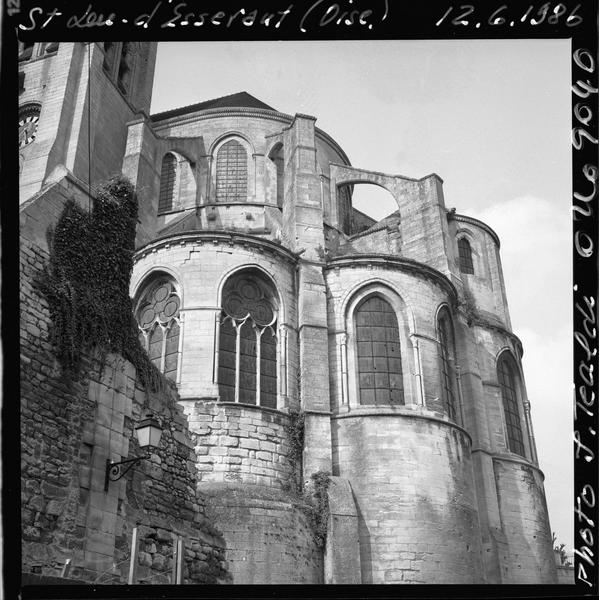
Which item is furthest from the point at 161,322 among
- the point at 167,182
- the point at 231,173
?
the point at 231,173

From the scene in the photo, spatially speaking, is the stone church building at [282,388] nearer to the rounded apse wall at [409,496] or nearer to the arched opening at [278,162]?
the rounded apse wall at [409,496]

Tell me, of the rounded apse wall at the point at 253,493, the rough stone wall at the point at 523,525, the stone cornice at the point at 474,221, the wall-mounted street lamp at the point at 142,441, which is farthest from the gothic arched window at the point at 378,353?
the wall-mounted street lamp at the point at 142,441

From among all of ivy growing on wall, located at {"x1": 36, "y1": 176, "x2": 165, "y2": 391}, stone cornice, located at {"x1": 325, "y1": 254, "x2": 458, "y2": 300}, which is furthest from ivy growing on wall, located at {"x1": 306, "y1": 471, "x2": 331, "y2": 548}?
ivy growing on wall, located at {"x1": 36, "y1": 176, "x2": 165, "y2": 391}

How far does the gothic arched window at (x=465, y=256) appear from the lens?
2281cm

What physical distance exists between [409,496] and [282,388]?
12.3 feet

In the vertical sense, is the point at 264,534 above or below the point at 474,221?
below

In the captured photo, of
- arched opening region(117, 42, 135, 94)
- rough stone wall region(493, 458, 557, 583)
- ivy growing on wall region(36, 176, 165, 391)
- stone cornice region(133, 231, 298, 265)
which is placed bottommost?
rough stone wall region(493, 458, 557, 583)

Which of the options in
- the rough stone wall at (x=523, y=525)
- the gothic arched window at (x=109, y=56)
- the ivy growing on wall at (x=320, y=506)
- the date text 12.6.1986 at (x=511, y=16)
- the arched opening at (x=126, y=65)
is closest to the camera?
the date text 12.6.1986 at (x=511, y=16)

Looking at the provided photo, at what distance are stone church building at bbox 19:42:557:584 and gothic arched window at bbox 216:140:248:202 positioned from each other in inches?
18.3

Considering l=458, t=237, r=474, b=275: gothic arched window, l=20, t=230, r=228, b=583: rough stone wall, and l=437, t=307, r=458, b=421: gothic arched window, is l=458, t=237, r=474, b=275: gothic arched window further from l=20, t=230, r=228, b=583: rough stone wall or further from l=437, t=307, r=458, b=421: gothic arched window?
l=20, t=230, r=228, b=583: rough stone wall

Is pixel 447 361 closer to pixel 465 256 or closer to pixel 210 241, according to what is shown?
pixel 465 256

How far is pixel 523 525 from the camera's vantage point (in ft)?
62.9

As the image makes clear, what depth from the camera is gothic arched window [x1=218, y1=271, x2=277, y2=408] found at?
1628 cm

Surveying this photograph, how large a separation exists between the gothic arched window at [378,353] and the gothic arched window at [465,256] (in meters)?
5.50
